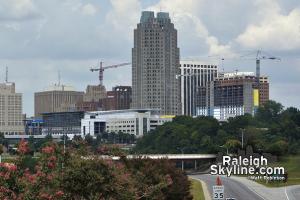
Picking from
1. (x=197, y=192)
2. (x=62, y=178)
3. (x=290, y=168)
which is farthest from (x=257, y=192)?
(x=62, y=178)

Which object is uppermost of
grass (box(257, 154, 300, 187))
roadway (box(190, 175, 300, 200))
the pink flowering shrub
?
the pink flowering shrub

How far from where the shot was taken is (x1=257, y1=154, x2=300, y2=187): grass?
150 meters

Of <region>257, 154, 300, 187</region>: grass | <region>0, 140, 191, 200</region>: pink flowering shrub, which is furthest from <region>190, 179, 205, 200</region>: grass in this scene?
<region>0, 140, 191, 200</region>: pink flowering shrub

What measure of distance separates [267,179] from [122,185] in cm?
11333

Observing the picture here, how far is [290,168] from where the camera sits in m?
181

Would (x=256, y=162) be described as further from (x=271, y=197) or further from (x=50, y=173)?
(x=50, y=173)

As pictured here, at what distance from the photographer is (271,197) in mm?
113188

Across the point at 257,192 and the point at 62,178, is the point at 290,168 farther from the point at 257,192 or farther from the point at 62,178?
the point at 62,178

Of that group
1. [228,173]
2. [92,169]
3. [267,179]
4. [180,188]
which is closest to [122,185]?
[92,169]

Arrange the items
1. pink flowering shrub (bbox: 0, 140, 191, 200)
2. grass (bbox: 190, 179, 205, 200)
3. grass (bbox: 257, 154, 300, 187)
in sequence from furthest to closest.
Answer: grass (bbox: 257, 154, 300, 187) → grass (bbox: 190, 179, 205, 200) → pink flowering shrub (bbox: 0, 140, 191, 200)

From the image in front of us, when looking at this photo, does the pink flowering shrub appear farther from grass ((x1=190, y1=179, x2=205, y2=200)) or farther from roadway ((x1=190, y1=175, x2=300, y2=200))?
roadway ((x1=190, y1=175, x2=300, y2=200))

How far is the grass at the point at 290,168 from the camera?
149500 mm

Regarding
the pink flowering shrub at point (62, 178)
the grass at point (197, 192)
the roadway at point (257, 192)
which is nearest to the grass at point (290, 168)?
the roadway at point (257, 192)

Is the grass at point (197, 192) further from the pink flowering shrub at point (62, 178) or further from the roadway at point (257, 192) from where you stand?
the pink flowering shrub at point (62, 178)
